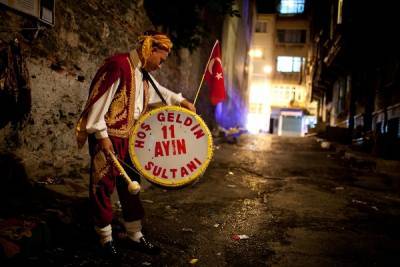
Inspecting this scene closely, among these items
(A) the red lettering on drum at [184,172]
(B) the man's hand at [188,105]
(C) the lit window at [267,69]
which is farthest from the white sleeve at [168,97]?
(C) the lit window at [267,69]

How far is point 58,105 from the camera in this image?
5.36m

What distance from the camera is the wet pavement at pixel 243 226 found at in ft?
10.8

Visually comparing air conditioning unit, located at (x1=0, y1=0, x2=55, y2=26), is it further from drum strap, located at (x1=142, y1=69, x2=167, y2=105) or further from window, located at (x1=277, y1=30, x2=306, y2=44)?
window, located at (x1=277, y1=30, x2=306, y2=44)

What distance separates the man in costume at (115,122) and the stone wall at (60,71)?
2.03 m

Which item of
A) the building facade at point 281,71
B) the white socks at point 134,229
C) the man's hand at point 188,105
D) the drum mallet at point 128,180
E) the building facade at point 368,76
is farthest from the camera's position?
the building facade at point 281,71

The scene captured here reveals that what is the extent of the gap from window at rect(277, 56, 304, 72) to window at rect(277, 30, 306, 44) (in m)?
2.45

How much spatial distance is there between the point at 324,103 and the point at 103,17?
1122 inches

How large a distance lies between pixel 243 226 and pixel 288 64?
44.9 m

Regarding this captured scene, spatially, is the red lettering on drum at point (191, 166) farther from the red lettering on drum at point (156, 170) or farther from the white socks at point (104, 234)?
the white socks at point (104, 234)

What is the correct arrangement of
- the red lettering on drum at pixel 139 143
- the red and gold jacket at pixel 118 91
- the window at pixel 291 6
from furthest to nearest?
the window at pixel 291 6 < the red lettering on drum at pixel 139 143 < the red and gold jacket at pixel 118 91

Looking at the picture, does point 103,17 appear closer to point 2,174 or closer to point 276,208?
point 2,174

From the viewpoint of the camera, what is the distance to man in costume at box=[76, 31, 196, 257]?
9.81ft

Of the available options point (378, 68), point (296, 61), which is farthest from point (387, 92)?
point (296, 61)

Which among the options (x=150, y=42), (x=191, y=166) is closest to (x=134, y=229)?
(x=191, y=166)
